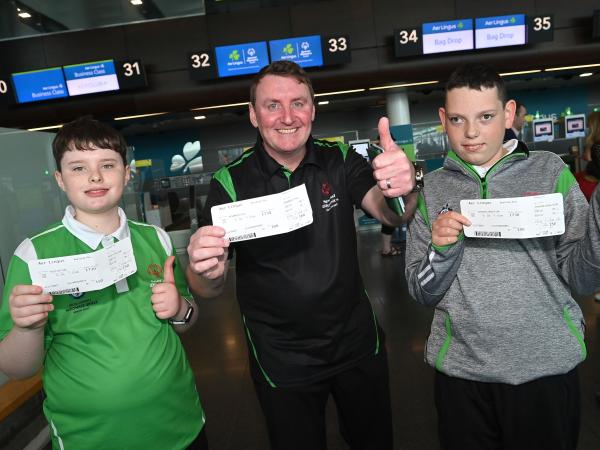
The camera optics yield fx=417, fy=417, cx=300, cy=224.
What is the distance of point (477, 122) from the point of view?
1.21 m

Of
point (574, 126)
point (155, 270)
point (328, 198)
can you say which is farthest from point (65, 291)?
point (574, 126)

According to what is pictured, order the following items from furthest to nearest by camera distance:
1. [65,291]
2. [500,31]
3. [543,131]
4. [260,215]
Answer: [543,131] → [500,31] → [260,215] → [65,291]

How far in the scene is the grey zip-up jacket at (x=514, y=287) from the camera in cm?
117

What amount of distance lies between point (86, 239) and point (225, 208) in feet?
1.39

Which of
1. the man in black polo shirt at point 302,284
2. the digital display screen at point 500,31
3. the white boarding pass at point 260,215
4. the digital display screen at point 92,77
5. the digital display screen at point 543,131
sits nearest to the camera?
the white boarding pass at point 260,215

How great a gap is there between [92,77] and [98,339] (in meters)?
6.61

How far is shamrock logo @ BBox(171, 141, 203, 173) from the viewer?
14.1m

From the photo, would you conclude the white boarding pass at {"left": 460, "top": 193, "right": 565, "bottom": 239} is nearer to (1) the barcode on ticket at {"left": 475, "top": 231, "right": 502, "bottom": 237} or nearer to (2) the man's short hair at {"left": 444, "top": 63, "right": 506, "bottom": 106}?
(1) the barcode on ticket at {"left": 475, "top": 231, "right": 502, "bottom": 237}

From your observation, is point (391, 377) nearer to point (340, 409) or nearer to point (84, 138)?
A: point (340, 409)

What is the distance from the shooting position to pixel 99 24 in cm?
676

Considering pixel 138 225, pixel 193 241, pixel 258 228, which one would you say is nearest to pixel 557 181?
pixel 258 228

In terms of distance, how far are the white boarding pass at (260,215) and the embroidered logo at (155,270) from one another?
0.30m

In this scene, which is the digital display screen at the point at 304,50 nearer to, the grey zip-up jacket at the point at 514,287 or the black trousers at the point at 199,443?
the grey zip-up jacket at the point at 514,287

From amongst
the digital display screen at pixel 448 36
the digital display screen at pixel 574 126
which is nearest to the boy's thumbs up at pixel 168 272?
the digital display screen at pixel 448 36
